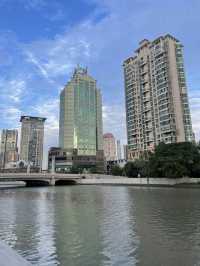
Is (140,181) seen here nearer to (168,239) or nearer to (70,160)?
(168,239)

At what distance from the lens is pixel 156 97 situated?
12325 cm

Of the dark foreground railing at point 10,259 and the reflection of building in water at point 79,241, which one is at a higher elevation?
the dark foreground railing at point 10,259

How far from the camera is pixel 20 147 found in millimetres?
197250

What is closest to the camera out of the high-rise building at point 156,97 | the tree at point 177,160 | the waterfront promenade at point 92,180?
the tree at point 177,160

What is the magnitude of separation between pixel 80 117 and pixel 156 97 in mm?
69890

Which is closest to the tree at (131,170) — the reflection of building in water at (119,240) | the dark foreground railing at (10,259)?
the reflection of building in water at (119,240)

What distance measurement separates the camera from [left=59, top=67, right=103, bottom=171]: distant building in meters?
179

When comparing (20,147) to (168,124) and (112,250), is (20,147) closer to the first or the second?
(168,124)

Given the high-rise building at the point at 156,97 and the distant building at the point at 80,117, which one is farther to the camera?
the distant building at the point at 80,117

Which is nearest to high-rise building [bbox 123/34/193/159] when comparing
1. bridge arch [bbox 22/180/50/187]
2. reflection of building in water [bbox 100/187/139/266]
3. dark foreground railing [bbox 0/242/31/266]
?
bridge arch [bbox 22/180/50/187]

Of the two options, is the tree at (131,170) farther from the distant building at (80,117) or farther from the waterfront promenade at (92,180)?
the distant building at (80,117)

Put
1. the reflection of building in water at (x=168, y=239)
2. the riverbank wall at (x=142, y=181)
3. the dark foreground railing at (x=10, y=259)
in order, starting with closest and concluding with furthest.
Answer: the dark foreground railing at (x=10, y=259)
the reflection of building in water at (x=168, y=239)
the riverbank wall at (x=142, y=181)

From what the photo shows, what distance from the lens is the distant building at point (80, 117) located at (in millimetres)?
178875

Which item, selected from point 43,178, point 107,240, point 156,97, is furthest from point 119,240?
point 156,97
